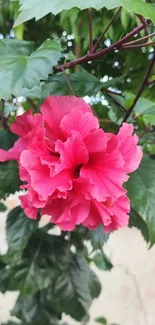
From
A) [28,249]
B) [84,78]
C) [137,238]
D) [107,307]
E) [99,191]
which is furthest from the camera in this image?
[137,238]

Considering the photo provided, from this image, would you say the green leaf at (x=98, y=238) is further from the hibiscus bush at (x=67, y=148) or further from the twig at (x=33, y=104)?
the twig at (x=33, y=104)

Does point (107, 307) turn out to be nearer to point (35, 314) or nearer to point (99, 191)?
point (35, 314)

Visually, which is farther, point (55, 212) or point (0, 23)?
point (0, 23)

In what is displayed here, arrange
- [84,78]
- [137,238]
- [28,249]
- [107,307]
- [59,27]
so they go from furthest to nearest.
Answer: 1. [137,238]
2. [107,307]
3. [59,27]
4. [28,249]
5. [84,78]

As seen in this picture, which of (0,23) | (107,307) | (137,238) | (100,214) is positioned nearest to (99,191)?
(100,214)

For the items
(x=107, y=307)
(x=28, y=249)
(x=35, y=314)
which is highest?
(x=28, y=249)

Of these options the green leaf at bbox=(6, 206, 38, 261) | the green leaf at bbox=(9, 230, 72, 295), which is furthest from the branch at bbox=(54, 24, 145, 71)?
the green leaf at bbox=(9, 230, 72, 295)

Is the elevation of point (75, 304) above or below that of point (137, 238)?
above
